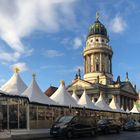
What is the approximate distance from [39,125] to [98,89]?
66.9m

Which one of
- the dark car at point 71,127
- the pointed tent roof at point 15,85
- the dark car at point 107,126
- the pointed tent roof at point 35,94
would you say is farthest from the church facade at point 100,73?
the dark car at point 71,127

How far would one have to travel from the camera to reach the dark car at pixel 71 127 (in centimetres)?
2867

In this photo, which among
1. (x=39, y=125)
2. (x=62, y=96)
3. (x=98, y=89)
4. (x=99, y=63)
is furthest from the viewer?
(x=99, y=63)

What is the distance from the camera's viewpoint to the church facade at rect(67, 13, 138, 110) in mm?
110625

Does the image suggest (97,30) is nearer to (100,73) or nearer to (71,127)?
(100,73)

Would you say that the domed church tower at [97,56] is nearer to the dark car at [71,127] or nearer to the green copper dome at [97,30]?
the green copper dome at [97,30]

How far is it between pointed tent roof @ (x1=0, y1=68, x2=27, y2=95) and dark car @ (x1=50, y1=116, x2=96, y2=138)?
8.55 m

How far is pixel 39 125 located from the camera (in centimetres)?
4044

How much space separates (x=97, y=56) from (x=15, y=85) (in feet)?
272

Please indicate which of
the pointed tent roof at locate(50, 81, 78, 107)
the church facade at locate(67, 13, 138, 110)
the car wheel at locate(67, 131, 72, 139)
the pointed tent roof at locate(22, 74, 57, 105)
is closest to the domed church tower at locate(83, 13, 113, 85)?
the church facade at locate(67, 13, 138, 110)

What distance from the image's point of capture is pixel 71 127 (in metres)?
29.0

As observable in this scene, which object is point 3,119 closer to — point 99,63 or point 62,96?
point 62,96

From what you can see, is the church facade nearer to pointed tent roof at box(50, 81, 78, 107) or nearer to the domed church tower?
the domed church tower

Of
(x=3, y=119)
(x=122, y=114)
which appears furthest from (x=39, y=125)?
(x=122, y=114)
